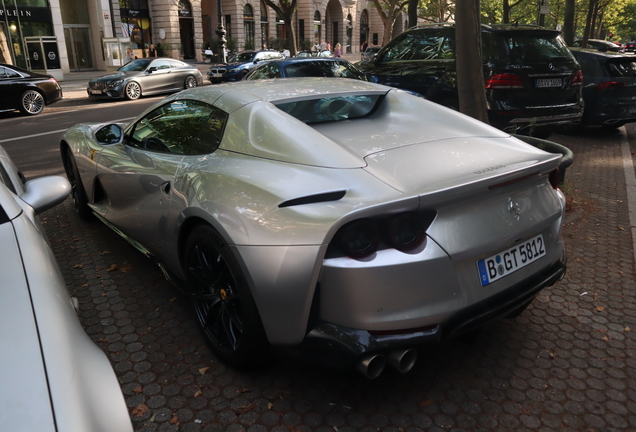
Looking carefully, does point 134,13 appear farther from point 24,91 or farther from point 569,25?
point 569,25

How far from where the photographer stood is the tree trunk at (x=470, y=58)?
20.5 feet

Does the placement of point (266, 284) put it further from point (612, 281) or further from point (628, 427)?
point (612, 281)

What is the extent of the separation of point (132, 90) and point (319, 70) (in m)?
10.2

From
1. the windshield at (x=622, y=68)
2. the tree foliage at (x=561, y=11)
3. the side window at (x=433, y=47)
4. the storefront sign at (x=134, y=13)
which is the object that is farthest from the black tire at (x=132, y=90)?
the tree foliage at (x=561, y=11)

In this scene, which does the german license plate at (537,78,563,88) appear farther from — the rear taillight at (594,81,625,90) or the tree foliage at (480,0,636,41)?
the tree foliage at (480,0,636,41)

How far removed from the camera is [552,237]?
3031mm

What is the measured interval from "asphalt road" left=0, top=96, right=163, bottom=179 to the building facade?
9.65 m

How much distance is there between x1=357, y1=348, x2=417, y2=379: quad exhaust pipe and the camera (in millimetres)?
2361

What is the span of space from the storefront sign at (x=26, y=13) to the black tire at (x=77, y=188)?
74.3 ft

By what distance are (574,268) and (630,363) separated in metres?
1.46

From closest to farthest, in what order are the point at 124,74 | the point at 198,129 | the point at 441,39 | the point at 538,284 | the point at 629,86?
the point at 538,284, the point at 198,129, the point at 441,39, the point at 629,86, the point at 124,74

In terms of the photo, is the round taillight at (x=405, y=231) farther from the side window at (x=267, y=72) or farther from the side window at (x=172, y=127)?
the side window at (x=267, y=72)

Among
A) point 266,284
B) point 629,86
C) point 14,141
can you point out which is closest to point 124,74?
point 14,141

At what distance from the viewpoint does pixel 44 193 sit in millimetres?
2855
